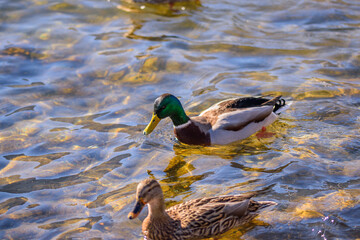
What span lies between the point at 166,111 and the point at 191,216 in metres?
2.63

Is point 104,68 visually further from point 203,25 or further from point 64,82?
point 203,25

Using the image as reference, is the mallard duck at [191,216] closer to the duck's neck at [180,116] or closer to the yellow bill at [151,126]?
the yellow bill at [151,126]

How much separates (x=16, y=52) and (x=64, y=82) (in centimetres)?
172

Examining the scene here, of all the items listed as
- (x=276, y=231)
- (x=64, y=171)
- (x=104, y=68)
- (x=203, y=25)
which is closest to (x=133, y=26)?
(x=203, y=25)

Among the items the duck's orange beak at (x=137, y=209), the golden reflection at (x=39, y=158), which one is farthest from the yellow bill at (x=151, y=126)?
the duck's orange beak at (x=137, y=209)

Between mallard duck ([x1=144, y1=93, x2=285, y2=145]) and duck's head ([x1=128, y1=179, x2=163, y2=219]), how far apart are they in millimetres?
2306

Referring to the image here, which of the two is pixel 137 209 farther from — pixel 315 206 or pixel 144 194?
pixel 315 206

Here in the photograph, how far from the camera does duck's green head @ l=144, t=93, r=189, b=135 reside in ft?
25.4

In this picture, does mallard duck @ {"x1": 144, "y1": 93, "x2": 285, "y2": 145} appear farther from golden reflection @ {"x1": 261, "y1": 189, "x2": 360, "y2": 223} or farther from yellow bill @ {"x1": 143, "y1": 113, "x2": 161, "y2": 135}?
golden reflection @ {"x1": 261, "y1": 189, "x2": 360, "y2": 223}

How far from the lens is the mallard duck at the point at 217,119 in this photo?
783 centimetres

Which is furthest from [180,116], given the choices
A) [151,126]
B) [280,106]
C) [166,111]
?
[280,106]

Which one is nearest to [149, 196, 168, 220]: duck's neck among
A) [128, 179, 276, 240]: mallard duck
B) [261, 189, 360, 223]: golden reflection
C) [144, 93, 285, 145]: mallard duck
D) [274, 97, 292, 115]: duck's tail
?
[128, 179, 276, 240]: mallard duck

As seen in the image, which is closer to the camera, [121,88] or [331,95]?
[331,95]

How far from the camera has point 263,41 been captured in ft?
36.7
